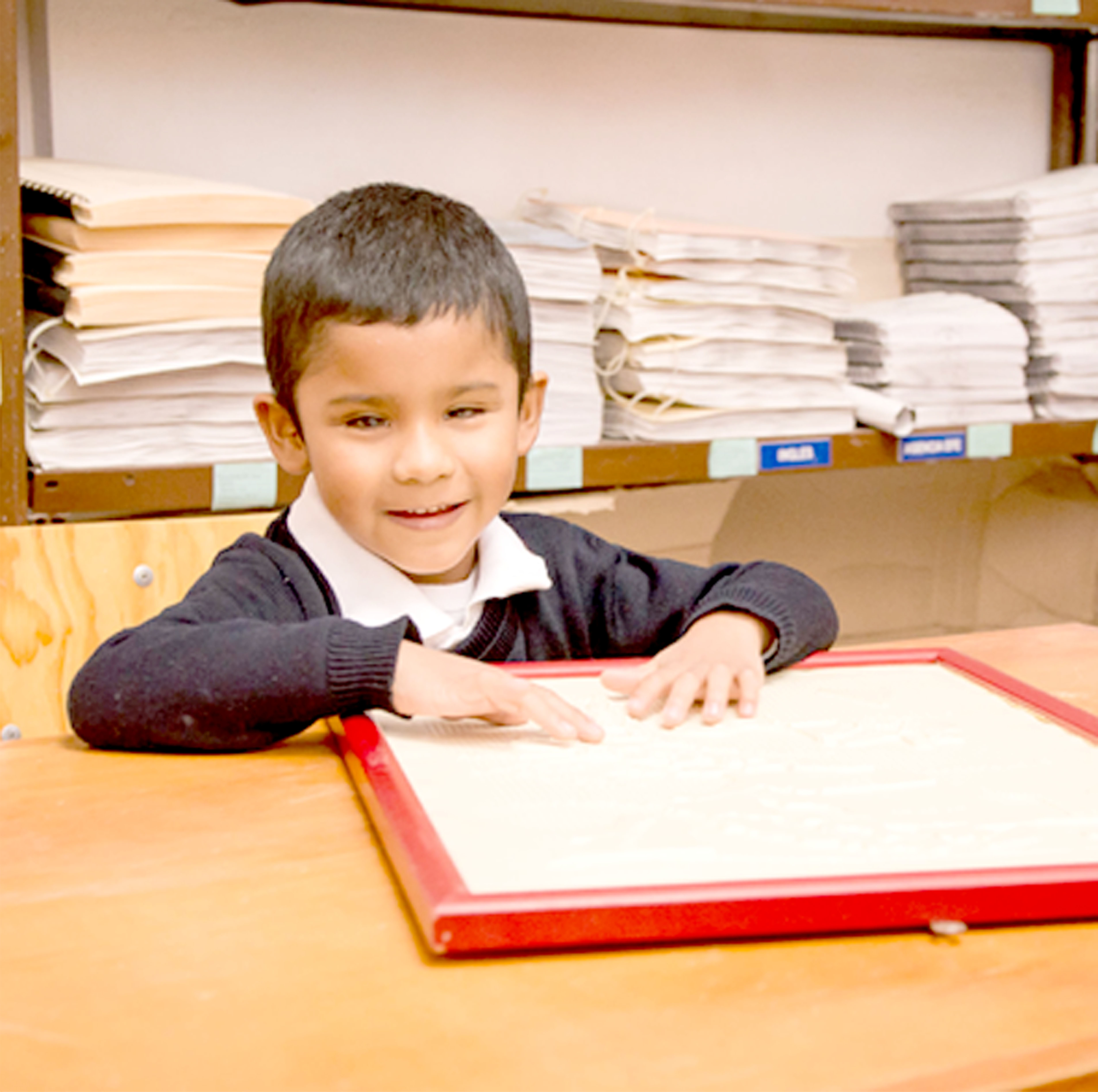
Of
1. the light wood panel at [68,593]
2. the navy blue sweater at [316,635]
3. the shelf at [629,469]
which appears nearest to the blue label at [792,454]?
the shelf at [629,469]

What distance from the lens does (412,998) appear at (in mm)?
450

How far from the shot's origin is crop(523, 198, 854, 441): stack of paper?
177 centimetres

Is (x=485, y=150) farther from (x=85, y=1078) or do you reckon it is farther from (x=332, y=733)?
(x=85, y=1078)

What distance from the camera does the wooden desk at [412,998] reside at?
40 cm

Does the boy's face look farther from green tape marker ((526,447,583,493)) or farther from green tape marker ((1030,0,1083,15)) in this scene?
green tape marker ((1030,0,1083,15))

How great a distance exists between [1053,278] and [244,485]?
1348mm

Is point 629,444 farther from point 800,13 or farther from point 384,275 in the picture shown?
point 384,275

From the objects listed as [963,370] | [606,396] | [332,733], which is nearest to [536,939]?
[332,733]

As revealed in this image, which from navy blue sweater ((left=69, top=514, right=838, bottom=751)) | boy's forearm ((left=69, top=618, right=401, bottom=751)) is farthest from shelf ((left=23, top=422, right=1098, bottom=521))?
boy's forearm ((left=69, top=618, right=401, bottom=751))

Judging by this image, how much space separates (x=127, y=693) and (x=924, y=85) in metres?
2.11

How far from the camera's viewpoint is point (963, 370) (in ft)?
6.42

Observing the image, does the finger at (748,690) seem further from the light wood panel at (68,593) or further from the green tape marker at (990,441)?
the green tape marker at (990,441)

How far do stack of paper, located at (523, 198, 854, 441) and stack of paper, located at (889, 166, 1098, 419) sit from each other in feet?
1.13

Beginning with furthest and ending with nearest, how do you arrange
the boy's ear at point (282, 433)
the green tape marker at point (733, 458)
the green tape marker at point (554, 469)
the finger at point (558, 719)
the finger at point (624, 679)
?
the green tape marker at point (733, 458) → the green tape marker at point (554, 469) → the boy's ear at point (282, 433) → the finger at point (624, 679) → the finger at point (558, 719)
